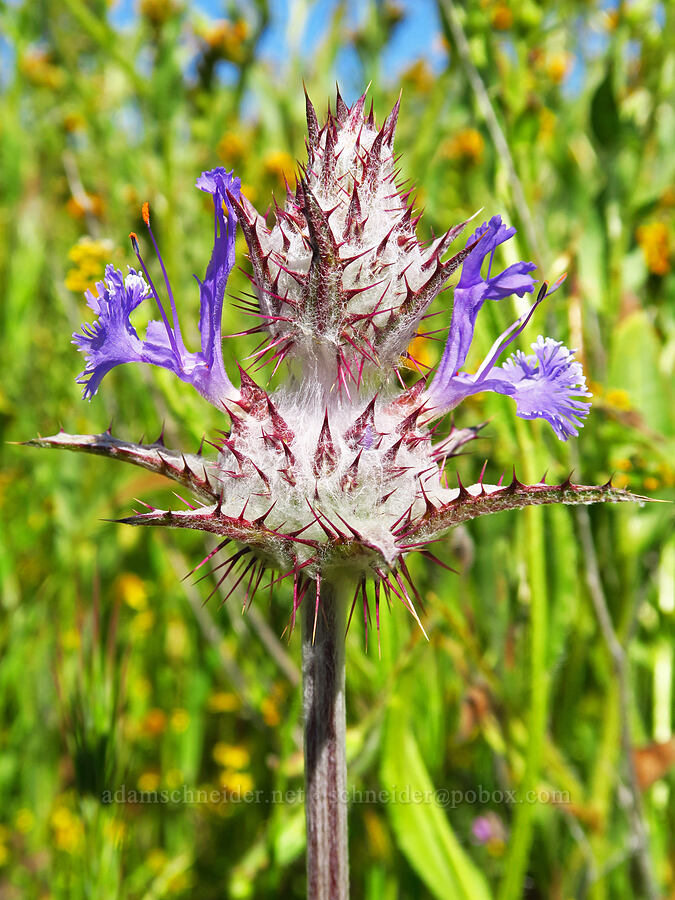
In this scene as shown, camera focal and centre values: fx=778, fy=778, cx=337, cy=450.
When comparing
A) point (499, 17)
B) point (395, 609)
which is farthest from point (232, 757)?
point (499, 17)

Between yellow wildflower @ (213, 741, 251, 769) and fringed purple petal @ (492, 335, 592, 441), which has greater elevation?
fringed purple petal @ (492, 335, 592, 441)

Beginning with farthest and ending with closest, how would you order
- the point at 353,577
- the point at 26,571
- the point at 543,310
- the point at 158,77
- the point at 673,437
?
the point at 26,571, the point at 158,77, the point at 673,437, the point at 543,310, the point at 353,577

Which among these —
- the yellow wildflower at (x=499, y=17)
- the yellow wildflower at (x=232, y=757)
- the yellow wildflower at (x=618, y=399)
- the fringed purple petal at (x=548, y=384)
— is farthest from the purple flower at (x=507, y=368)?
the yellow wildflower at (x=499, y=17)

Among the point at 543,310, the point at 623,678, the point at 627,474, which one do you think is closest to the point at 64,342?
the point at 543,310

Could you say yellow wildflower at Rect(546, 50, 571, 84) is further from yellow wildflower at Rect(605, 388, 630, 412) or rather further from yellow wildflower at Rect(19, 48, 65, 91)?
yellow wildflower at Rect(19, 48, 65, 91)

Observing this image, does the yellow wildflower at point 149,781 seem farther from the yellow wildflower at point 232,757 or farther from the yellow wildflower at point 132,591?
the yellow wildflower at point 132,591

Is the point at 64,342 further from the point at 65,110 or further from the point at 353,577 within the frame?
the point at 353,577

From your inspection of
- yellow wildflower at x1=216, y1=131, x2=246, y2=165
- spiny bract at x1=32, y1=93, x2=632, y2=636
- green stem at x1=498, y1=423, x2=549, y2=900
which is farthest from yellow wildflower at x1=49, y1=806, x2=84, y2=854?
yellow wildflower at x1=216, y1=131, x2=246, y2=165
